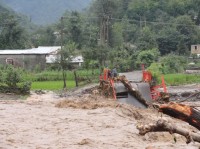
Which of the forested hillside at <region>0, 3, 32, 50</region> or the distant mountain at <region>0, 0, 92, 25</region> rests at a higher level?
the distant mountain at <region>0, 0, 92, 25</region>

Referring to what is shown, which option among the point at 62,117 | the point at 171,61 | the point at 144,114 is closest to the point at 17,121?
the point at 62,117

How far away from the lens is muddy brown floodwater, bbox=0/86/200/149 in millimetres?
12711

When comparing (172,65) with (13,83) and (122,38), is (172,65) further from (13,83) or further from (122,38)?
(13,83)

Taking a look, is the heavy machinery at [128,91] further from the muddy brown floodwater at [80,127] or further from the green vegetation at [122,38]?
the green vegetation at [122,38]

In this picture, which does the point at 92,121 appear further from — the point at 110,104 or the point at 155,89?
the point at 155,89

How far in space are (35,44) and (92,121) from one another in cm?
7592

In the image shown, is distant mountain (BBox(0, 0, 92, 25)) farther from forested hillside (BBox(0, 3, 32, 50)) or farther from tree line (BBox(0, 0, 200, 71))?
forested hillside (BBox(0, 3, 32, 50))

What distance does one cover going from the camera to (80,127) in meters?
16.0

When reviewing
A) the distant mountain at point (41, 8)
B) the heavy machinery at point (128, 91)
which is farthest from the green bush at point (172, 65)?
the distant mountain at point (41, 8)

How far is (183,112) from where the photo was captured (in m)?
8.05

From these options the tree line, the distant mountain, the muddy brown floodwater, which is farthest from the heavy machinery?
the distant mountain

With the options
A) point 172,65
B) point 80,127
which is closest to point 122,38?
point 172,65

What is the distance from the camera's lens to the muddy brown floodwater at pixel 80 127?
41.7 feet

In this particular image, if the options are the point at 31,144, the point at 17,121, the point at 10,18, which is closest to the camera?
the point at 31,144
